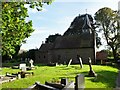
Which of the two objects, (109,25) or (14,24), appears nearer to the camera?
(14,24)

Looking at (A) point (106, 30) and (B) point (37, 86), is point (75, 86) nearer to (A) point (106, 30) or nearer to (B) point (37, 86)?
(B) point (37, 86)

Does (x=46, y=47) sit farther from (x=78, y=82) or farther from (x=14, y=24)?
(x=78, y=82)

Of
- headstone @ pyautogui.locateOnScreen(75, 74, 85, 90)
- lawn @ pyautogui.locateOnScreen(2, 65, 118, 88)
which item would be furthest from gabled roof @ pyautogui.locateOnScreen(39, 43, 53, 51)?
headstone @ pyautogui.locateOnScreen(75, 74, 85, 90)

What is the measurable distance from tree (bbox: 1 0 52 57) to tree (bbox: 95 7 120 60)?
46.5 metres

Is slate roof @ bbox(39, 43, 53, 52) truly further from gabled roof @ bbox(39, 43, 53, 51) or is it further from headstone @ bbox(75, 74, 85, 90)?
headstone @ bbox(75, 74, 85, 90)

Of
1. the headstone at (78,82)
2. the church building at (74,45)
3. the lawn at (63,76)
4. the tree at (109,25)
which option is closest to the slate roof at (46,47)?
the church building at (74,45)

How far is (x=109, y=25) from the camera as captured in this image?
60.5 m

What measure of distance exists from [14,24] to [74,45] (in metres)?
42.4

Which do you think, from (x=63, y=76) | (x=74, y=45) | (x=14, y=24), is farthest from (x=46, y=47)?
(x=14, y=24)

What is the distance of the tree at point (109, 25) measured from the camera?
195ft

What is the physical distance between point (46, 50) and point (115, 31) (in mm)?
17549

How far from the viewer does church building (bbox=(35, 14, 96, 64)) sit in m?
53.6

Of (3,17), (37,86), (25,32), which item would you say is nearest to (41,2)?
(3,17)

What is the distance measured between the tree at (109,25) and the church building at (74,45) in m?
2.99
